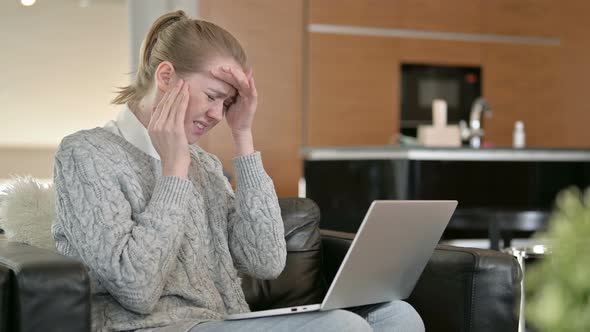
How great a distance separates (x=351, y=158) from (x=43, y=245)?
3568mm

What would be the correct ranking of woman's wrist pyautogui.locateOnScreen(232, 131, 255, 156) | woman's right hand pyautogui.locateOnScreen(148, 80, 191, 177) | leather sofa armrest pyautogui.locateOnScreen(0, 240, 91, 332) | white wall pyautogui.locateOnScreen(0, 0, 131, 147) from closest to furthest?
leather sofa armrest pyautogui.locateOnScreen(0, 240, 91, 332), woman's right hand pyautogui.locateOnScreen(148, 80, 191, 177), woman's wrist pyautogui.locateOnScreen(232, 131, 255, 156), white wall pyautogui.locateOnScreen(0, 0, 131, 147)

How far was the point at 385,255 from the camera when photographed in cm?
164

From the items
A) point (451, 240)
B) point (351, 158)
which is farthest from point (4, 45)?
point (451, 240)

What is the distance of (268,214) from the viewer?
1919mm

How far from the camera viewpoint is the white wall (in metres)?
6.03

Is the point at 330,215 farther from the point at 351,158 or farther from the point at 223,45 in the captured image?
the point at 223,45

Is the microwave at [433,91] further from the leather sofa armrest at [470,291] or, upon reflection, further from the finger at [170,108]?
the finger at [170,108]

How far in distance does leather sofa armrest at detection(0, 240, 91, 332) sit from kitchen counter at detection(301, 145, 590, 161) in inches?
136

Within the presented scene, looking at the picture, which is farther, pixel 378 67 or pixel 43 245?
pixel 378 67

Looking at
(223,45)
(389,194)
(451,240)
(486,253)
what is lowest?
(451,240)

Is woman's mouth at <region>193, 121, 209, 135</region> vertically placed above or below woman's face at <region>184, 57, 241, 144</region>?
below

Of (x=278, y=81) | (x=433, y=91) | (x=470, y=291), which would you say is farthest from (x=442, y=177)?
(x=470, y=291)

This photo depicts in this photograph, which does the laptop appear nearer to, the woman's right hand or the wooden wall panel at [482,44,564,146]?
the woman's right hand

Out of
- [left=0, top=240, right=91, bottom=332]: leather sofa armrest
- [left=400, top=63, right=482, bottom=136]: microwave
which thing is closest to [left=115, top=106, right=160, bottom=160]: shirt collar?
[left=0, top=240, right=91, bottom=332]: leather sofa armrest
